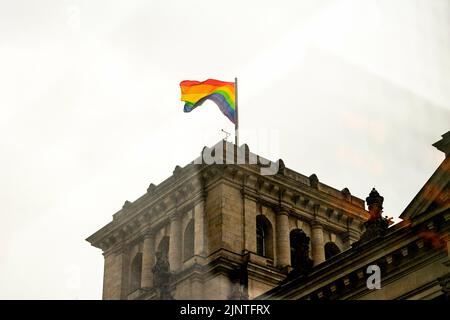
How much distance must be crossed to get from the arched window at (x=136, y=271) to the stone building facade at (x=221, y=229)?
63mm

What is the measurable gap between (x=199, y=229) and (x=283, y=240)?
4734 mm

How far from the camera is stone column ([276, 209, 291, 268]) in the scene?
167 ft

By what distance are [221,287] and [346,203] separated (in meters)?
11.5

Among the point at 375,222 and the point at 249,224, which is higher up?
the point at 249,224

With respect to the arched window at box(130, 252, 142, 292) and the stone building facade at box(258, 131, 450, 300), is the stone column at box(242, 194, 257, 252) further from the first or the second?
the stone building facade at box(258, 131, 450, 300)

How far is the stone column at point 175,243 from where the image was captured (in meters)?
51.1

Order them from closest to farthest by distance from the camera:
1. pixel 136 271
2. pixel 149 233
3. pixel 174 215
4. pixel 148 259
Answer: pixel 174 215 → pixel 148 259 → pixel 149 233 → pixel 136 271

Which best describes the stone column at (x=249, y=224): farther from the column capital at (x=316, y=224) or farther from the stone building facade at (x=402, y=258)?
the stone building facade at (x=402, y=258)

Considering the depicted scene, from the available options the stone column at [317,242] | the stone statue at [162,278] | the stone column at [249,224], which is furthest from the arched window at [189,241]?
the stone column at [317,242]

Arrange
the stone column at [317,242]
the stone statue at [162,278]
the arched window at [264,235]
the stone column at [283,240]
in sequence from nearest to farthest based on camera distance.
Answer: the stone statue at [162,278] → the stone column at [283,240] → the arched window at [264,235] → the stone column at [317,242]

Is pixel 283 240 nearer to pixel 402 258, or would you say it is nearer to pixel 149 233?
pixel 149 233

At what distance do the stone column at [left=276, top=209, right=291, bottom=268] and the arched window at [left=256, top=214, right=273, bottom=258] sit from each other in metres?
0.46

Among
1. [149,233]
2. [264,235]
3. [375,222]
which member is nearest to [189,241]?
[149,233]

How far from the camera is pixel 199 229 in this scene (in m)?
50.6
